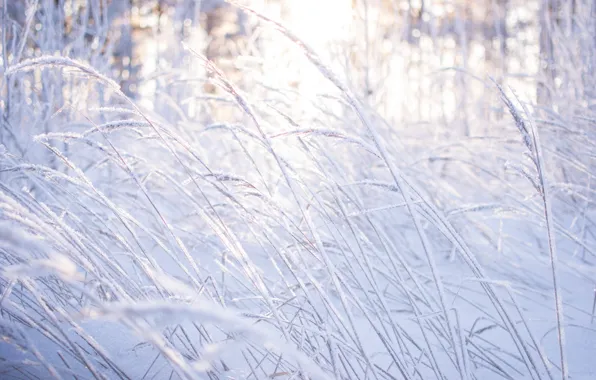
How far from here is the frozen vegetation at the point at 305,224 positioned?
681mm

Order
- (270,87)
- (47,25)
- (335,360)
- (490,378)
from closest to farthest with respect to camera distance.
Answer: (335,360) → (490,378) → (270,87) → (47,25)

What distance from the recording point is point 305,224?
3.62 feet

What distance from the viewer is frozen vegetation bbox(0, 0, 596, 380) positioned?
68 cm

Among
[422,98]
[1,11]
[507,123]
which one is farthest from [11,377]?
[422,98]

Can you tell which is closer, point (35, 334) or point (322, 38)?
point (35, 334)

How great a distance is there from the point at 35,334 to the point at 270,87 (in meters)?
0.75

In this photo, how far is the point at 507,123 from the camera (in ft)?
5.85

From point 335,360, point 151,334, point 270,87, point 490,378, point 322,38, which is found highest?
point 322,38

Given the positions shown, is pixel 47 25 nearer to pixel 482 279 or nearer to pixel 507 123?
pixel 507 123

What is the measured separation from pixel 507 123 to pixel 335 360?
4.44 ft

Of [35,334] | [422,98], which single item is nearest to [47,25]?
[35,334]

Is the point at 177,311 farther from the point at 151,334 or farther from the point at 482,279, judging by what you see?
the point at 482,279

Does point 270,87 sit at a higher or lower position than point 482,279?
higher

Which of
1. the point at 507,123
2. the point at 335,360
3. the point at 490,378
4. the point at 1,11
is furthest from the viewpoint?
the point at 507,123
